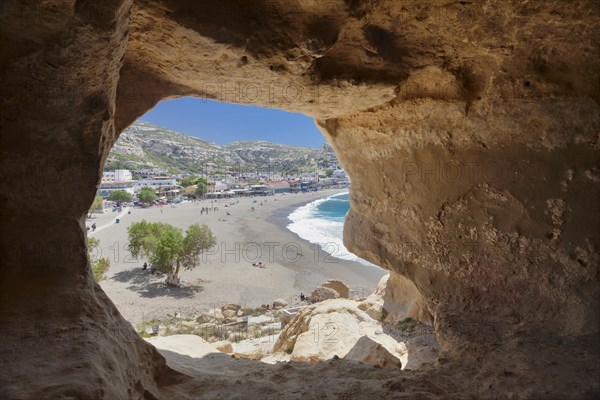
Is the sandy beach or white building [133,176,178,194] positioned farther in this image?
white building [133,176,178,194]

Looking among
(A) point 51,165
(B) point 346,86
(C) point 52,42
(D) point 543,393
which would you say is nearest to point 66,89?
(C) point 52,42

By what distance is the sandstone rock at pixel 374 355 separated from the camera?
4.73 m

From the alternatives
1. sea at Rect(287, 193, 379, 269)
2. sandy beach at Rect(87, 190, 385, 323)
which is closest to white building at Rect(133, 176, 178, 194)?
sandy beach at Rect(87, 190, 385, 323)

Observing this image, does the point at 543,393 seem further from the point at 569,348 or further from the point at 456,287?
the point at 456,287

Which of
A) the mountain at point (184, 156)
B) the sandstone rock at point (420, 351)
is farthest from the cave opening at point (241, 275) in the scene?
the mountain at point (184, 156)

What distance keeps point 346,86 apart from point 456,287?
2.53 m

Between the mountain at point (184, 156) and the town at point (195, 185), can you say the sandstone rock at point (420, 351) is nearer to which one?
the town at point (195, 185)

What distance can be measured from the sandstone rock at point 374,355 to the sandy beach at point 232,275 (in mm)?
12046

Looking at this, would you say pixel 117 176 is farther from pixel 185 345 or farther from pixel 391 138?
pixel 391 138

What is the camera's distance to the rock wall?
229 centimetres

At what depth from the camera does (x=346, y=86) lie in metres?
3.66

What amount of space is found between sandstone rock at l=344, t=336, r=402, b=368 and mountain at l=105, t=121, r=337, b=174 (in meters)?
65.8

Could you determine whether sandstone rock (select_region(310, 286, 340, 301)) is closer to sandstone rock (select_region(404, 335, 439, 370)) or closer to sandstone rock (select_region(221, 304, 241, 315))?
sandstone rock (select_region(221, 304, 241, 315))

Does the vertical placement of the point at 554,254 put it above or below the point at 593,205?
below
